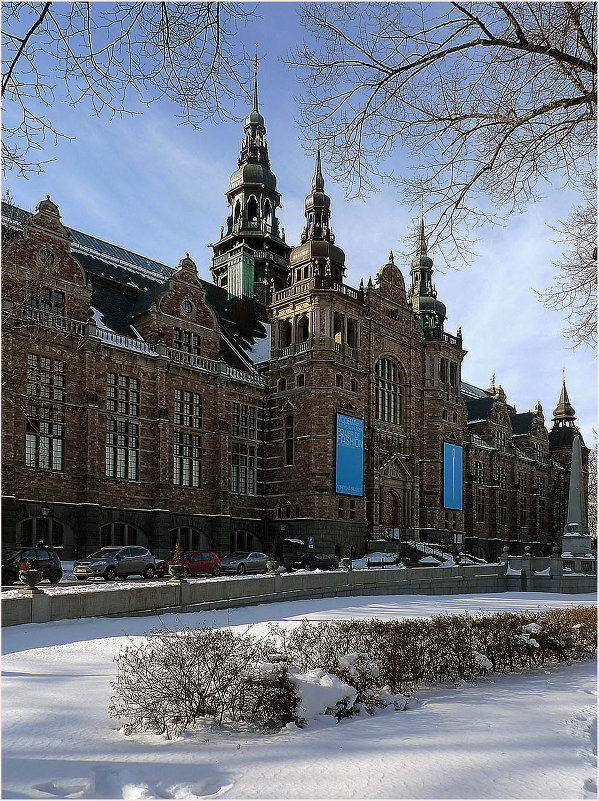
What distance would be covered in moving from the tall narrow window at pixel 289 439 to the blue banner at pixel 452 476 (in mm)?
16512

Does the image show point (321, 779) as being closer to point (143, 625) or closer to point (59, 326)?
point (143, 625)

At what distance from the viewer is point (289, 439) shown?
53562 mm

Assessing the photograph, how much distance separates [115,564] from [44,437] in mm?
11460

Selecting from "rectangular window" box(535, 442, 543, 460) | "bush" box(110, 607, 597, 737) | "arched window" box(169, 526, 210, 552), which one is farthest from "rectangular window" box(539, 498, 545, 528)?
"bush" box(110, 607, 597, 737)

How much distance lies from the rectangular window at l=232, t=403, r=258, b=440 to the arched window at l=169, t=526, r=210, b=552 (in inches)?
309

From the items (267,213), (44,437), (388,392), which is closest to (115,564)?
(44,437)

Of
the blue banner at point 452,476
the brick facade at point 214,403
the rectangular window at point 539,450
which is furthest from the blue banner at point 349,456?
the rectangular window at point 539,450

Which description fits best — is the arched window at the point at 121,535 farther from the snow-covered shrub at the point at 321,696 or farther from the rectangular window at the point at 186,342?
the snow-covered shrub at the point at 321,696

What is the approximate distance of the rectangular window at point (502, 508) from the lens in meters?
77.4

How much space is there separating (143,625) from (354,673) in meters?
10.1

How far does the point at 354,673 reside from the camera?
11.8m

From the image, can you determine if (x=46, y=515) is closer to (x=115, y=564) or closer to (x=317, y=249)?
(x=115, y=564)

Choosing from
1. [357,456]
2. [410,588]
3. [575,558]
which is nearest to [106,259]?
[357,456]

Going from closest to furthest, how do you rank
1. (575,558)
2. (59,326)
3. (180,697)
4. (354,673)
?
(180,697) < (354,673) < (59,326) < (575,558)
